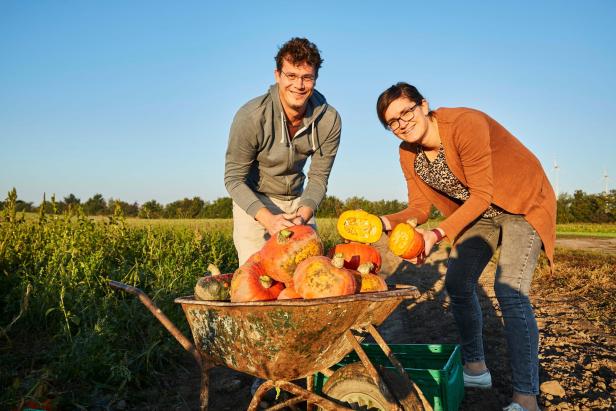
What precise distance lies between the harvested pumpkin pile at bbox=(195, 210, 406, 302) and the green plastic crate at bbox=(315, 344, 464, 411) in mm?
606

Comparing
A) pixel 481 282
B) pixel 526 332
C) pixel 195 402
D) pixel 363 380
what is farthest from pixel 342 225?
pixel 481 282

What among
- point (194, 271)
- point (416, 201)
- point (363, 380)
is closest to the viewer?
point (363, 380)

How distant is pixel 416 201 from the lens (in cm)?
347

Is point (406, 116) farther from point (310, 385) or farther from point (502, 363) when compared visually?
point (502, 363)

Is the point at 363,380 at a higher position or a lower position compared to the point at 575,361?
higher

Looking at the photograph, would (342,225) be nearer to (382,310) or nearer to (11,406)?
(382,310)

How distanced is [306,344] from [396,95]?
4.94 feet

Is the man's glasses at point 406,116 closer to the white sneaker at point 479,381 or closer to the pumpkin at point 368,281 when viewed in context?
the pumpkin at point 368,281

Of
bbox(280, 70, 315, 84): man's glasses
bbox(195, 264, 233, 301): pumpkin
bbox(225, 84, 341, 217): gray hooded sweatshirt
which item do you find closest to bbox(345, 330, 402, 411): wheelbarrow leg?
bbox(195, 264, 233, 301): pumpkin

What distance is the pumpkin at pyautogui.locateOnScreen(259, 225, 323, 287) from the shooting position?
2.31m

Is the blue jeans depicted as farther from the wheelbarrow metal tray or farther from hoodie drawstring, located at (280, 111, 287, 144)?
hoodie drawstring, located at (280, 111, 287, 144)

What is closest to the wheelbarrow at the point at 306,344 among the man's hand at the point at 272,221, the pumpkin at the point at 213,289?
the pumpkin at the point at 213,289

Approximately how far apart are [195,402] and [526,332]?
2.26 meters

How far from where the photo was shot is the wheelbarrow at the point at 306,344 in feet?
6.76
